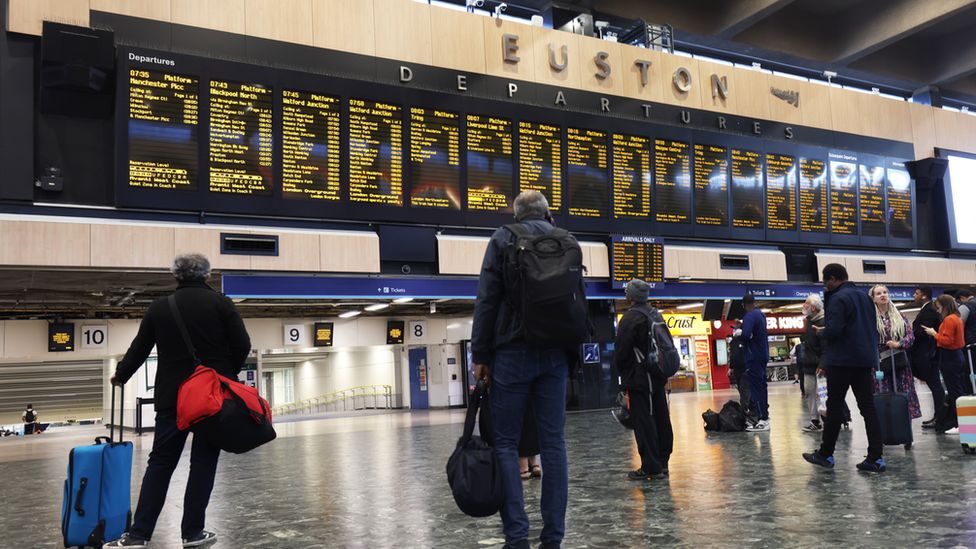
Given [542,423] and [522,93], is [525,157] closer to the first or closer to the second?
[522,93]

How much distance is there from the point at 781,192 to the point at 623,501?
11732 millimetres

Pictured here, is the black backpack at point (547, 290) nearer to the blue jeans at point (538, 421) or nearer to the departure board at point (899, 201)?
the blue jeans at point (538, 421)

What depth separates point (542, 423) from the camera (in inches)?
143

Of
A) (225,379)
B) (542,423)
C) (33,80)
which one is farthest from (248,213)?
(542,423)

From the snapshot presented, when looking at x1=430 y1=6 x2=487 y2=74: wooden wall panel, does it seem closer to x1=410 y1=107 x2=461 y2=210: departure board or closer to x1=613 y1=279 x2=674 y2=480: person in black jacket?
x1=410 y1=107 x2=461 y2=210: departure board

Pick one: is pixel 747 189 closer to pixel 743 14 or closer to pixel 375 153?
pixel 743 14

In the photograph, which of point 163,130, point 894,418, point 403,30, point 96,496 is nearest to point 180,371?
point 96,496

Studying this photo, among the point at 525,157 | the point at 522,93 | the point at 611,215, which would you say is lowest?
the point at 611,215

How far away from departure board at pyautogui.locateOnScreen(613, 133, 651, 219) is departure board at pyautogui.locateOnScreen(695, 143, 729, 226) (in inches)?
44.5

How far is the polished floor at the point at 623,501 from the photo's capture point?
3.88m

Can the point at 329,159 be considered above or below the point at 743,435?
above

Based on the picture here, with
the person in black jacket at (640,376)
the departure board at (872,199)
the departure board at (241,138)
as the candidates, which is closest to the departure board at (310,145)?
the departure board at (241,138)

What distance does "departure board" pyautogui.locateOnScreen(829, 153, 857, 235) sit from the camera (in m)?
15.8

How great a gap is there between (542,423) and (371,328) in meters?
18.4
